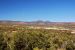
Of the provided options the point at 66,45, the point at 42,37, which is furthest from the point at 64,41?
the point at 42,37

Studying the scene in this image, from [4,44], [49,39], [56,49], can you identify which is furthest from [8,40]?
[56,49]

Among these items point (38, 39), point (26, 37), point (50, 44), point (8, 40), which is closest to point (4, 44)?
point (8, 40)

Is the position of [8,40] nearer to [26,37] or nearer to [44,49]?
[26,37]

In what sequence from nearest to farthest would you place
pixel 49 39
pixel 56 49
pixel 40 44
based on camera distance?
1. pixel 56 49
2. pixel 40 44
3. pixel 49 39

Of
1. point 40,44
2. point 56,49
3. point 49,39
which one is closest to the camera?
point 56,49

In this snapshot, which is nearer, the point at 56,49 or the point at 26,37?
the point at 56,49

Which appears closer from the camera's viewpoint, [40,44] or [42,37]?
[40,44]

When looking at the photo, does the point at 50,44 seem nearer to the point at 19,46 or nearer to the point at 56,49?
the point at 56,49
